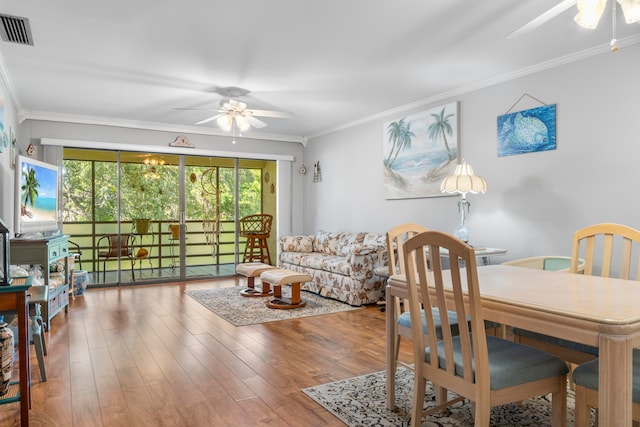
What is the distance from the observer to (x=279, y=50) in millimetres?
3721

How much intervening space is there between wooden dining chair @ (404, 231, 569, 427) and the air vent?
124 inches

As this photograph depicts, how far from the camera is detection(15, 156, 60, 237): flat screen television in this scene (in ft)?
14.0

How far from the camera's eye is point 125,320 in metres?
4.48

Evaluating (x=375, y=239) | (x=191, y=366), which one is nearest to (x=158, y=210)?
(x=375, y=239)

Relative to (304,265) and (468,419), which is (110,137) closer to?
(304,265)

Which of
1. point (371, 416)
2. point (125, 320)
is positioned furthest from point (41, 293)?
point (371, 416)

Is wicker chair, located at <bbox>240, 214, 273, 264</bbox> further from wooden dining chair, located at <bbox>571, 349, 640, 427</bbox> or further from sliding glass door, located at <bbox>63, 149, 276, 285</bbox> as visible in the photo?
wooden dining chair, located at <bbox>571, 349, 640, 427</bbox>

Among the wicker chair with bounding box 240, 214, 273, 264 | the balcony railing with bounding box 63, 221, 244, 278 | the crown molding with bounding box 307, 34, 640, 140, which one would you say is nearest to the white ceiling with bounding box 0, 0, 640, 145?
the crown molding with bounding box 307, 34, 640, 140

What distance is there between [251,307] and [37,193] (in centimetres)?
258

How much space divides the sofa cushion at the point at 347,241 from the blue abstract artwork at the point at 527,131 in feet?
7.22

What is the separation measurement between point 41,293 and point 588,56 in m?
4.76

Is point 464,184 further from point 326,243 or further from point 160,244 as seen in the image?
point 160,244

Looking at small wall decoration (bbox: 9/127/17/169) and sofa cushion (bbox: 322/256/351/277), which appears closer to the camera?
small wall decoration (bbox: 9/127/17/169)

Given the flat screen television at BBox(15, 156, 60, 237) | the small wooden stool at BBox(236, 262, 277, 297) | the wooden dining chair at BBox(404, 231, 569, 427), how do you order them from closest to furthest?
the wooden dining chair at BBox(404, 231, 569, 427) → the flat screen television at BBox(15, 156, 60, 237) → the small wooden stool at BBox(236, 262, 277, 297)
